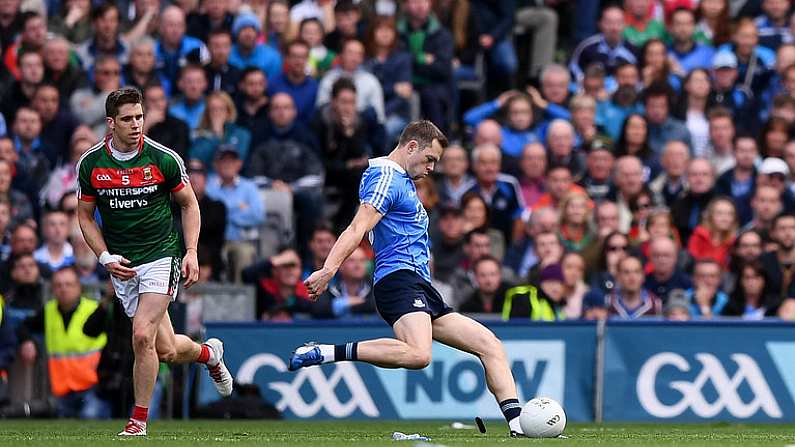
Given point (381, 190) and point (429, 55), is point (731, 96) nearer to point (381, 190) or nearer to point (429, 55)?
point (429, 55)

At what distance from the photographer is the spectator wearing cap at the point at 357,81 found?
20406mm

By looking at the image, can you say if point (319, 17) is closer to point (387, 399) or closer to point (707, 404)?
point (387, 399)

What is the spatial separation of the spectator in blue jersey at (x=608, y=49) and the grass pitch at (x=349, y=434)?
7.00 meters

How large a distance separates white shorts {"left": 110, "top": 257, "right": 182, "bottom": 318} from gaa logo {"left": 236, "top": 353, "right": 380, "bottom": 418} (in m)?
4.62

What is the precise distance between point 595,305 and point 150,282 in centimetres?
638

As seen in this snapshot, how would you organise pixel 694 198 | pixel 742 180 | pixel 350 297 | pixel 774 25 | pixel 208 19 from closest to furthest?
1. pixel 350 297
2. pixel 694 198
3. pixel 742 180
4. pixel 208 19
5. pixel 774 25

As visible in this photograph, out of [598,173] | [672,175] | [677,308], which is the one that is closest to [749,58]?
Answer: [672,175]

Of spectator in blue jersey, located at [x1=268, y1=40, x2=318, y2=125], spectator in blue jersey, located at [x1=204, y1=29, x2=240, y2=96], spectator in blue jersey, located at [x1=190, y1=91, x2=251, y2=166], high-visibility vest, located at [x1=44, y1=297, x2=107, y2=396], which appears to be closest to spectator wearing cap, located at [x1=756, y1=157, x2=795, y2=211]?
spectator in blue jersey, located at [x1=268, y1=40, x2=318, y2=125]

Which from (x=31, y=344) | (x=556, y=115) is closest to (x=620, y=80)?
(x=556, y=115)

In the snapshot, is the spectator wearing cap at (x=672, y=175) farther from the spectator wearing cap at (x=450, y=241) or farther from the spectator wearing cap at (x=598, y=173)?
the spectator wearing cap at (x=450, y=241)

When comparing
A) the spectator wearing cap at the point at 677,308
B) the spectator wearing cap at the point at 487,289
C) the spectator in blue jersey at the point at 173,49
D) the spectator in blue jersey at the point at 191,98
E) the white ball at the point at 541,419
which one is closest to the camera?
the white ball at the point at 541,419

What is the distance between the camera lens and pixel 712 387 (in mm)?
16328

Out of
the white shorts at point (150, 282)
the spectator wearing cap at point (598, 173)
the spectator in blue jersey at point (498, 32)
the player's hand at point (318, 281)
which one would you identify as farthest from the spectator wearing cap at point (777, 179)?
the player's hand at point (318, 281)

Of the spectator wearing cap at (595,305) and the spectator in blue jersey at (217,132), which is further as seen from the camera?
the spectator in blue jersey at (217,132)
